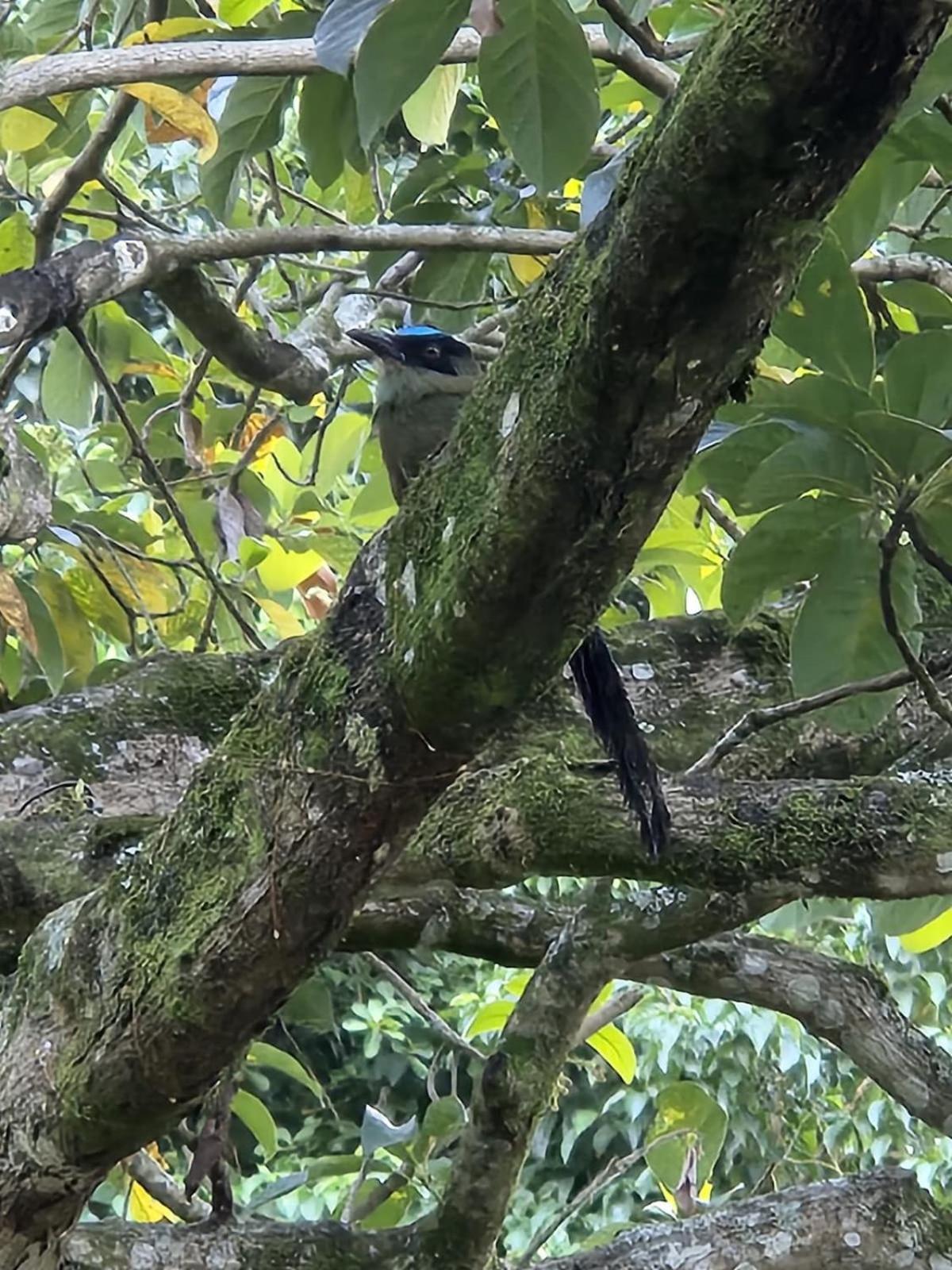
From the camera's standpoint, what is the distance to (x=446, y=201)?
206 cm

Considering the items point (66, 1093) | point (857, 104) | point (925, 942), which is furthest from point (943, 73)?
point (925, 942)

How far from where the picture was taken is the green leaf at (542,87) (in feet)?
4.42

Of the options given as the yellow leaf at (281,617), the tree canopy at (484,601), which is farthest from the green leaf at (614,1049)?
the yellow leaf at (281,617)

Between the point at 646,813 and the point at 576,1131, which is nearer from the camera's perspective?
the point at 646,813

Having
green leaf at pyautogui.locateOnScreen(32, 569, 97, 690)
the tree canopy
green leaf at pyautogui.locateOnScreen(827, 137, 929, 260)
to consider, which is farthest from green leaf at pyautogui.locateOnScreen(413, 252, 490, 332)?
green leaf at pyautogui.locateOnScreen(827, 137, 929, 260)

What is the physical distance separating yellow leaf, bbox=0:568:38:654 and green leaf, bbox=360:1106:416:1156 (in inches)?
26.7

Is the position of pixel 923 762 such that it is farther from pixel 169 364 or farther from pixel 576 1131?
pixel 576 1131

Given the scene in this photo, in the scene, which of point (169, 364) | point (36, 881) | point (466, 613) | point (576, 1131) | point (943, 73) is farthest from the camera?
point (576, 1131)

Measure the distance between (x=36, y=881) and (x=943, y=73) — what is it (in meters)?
1.03

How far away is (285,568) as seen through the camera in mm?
2248

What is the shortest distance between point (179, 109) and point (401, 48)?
67 cm

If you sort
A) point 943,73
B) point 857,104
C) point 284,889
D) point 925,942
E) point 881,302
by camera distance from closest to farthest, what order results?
point 857,104 < point 284,889 < point 943,73 < point 881,302 < point 925,942

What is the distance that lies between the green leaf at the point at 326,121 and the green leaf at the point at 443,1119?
1.09 metres

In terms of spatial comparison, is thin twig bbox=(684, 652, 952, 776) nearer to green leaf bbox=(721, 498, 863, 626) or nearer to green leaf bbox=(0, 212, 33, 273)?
green leaf bbox=(721, 498, 863, 626)
